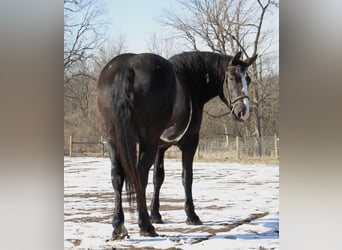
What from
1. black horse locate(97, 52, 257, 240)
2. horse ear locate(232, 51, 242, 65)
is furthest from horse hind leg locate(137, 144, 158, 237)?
horse ear locate(232, 51, 242, 65)

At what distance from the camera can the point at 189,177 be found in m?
2.46

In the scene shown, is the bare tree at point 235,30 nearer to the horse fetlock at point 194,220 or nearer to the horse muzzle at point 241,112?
the horse muzzle at point 241,112

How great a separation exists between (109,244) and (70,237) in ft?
0.73

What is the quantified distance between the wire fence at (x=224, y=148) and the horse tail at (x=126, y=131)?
0.34ft

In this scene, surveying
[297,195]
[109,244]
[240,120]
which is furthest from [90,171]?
[297,195]

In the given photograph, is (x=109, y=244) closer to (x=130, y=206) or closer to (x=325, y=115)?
(x=130, y=206)

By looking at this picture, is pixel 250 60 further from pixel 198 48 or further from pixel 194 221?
pixel 194 221

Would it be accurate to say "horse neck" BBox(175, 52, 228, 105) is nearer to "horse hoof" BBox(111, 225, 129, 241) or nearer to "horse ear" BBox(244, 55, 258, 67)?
"horse ear" BBox(244, 55, 258, 67)

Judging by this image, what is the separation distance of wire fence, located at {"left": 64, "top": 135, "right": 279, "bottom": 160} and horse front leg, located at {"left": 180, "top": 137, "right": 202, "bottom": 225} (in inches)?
1.1

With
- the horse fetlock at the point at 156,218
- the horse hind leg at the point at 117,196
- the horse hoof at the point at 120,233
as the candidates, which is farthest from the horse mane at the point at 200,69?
the horse hoof at the point at 120,233

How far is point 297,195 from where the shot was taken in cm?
231

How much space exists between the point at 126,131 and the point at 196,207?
54 cm

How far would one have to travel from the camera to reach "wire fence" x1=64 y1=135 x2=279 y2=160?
237 centimetres

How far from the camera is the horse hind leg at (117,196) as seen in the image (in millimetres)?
2451
